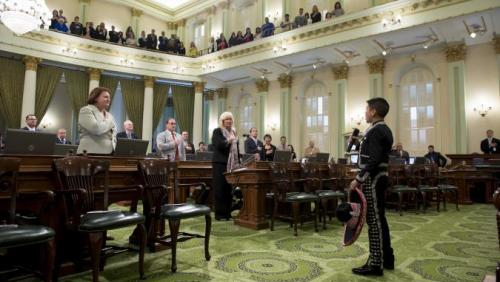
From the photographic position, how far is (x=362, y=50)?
407 inches

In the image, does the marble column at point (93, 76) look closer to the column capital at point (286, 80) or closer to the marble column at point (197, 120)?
the marble column at point (197, 120)

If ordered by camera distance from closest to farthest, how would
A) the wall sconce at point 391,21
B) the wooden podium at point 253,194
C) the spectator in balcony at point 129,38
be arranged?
the wooden podium at point 253,194, the wall sconce at point 391,21, the spectator in balcony at point 129,38

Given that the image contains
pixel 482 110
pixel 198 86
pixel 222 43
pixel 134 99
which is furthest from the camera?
pixel 198 86

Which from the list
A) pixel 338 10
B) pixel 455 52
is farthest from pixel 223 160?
pixel 455 52

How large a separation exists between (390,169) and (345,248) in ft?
10.5

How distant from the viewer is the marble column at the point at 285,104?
12844 millimetres

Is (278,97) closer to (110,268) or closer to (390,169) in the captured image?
(390,169)

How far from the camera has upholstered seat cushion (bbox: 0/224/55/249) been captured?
179 cm

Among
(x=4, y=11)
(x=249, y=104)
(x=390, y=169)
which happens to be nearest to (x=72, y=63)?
(x=4, y=11)

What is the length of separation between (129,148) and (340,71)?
9370mm

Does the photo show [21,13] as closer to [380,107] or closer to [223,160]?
[223,160]

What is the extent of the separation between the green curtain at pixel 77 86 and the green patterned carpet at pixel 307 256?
888 centimetres

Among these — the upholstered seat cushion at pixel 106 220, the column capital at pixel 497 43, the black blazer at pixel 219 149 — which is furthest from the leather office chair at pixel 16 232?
the column capital at pixel 497 43

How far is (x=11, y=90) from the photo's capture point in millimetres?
10508
